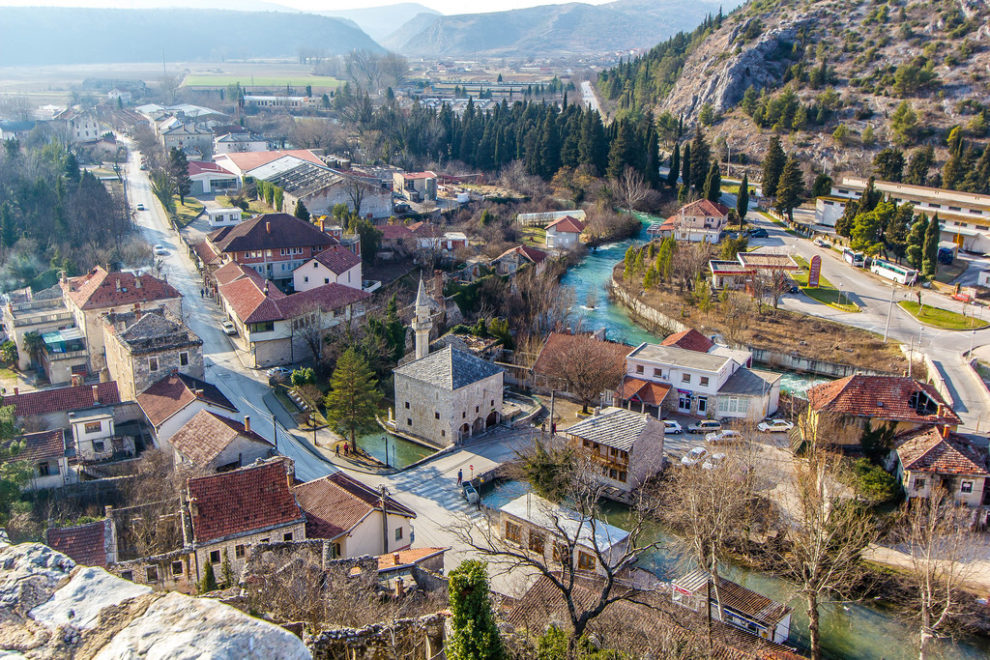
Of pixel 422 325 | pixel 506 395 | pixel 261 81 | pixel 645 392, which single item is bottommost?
pixel 506 395

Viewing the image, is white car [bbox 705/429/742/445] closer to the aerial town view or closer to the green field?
the aerial town view

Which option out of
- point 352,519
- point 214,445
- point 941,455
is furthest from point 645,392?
point 214,445

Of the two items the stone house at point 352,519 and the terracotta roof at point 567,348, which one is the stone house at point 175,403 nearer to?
the stone house at point 352,519

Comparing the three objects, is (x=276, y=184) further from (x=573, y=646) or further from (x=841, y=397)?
(x=573, y=646)

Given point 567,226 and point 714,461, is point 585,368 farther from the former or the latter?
point 567,226

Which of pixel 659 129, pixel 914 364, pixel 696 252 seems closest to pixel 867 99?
pixel 659 129

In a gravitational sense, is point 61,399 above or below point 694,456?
above

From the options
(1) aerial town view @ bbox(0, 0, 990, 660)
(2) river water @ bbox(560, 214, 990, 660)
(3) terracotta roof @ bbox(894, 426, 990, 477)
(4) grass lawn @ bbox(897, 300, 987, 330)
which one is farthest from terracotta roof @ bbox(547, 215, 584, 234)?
(3) terracotta roof @ bbox(894, 426, 990, 477)
